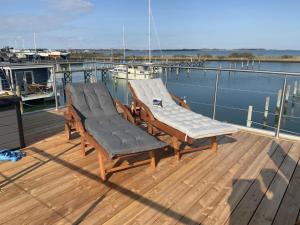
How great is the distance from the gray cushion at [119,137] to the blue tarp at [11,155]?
0.90 metres

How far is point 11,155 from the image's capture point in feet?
9.59

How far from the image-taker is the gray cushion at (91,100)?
137 inches

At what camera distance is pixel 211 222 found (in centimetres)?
185

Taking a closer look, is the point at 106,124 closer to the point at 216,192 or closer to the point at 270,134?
the point at 216,192

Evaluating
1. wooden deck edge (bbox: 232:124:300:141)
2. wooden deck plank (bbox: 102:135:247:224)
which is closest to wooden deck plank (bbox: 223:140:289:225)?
wooden deck plank (bbox: 102:135:247:224)

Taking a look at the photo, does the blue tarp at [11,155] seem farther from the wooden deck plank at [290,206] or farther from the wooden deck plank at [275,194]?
the wooden deck plank at [290,206]

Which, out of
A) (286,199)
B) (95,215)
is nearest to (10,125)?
(95,215)

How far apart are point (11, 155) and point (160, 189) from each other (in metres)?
1.91

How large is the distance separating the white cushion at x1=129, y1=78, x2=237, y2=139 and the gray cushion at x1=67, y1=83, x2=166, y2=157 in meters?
0.47

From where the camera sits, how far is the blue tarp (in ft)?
9.45

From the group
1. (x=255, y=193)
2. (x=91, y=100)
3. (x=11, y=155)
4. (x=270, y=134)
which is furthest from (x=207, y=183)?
(x=11, y=155)

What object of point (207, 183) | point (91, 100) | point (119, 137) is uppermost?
point (91, 100)

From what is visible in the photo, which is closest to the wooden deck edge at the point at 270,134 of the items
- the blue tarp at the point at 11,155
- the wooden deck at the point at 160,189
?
the wooden deck at the point at 160,189

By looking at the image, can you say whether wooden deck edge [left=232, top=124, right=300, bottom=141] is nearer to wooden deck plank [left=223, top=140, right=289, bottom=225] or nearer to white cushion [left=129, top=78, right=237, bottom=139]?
wooden deck plank [left=223, top=140, right=289, bottom=225]
